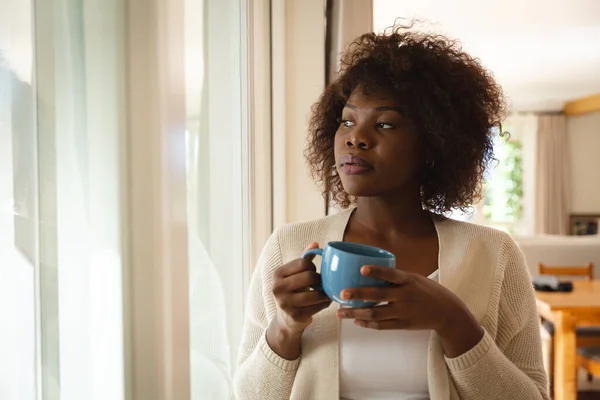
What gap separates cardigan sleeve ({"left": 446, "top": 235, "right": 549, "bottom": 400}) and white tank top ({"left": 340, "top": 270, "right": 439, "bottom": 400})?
2.2 inches

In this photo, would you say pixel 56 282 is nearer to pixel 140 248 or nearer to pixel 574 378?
pixel 140 248

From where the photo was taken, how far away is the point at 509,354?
96 centimetres

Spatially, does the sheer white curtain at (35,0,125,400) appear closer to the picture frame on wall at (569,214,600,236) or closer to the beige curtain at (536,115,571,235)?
the beige curtain at (536,115,571,235)

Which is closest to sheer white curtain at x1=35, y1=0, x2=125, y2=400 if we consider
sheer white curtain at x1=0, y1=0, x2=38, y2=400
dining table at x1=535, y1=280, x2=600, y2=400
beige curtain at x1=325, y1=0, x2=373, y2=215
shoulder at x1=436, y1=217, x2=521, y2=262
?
sheer white curtain at x1=0, y1=0, x2=38, y2=400

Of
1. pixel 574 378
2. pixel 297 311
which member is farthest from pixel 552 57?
pixel 297 311

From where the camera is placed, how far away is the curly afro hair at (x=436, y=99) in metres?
0.93

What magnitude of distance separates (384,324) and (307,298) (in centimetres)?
11

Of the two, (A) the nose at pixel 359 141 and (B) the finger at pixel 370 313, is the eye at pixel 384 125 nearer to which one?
(A) the nose at pixel 359 141

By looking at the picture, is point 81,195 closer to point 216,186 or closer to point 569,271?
point 216,186

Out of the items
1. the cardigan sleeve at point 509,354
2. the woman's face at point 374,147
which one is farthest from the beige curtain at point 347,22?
the cardigan sleeve at point 509,354

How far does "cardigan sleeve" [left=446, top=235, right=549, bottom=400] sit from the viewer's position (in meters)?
0.86

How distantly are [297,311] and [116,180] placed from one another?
0.31m

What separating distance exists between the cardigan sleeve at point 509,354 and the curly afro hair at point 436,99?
0.16m

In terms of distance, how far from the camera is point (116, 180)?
0.70 m
